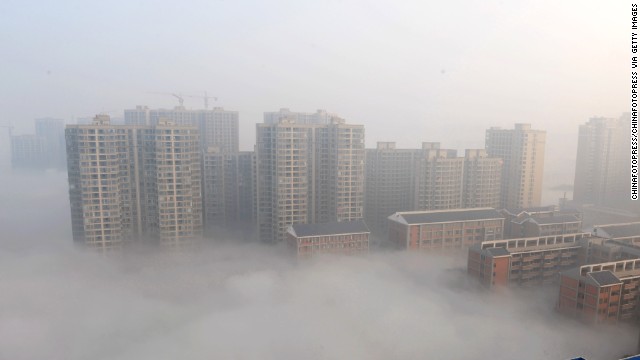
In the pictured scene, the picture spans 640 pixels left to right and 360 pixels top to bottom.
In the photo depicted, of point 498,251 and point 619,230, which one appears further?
point 619,230

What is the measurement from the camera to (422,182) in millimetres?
9391

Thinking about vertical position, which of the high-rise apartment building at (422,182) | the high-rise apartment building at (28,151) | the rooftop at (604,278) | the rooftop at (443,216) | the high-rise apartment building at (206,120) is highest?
the high-rise apartment building at (206,120)

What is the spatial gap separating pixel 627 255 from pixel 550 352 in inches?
96.0

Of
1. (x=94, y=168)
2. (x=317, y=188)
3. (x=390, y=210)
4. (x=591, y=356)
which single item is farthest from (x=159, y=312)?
(x=390, y=210)

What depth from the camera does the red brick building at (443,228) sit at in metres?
7.90

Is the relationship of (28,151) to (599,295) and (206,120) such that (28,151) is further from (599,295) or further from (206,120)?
(599,295)

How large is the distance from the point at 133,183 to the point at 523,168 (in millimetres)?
8145

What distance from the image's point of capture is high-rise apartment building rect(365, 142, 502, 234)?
30.7ft

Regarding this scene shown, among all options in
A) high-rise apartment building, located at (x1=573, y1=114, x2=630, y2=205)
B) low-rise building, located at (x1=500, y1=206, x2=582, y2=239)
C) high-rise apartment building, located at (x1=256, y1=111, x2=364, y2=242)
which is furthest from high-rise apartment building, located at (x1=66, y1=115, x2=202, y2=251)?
high-rise apartment building, located at (x1=573, y1=114, x2=630, y2=205)

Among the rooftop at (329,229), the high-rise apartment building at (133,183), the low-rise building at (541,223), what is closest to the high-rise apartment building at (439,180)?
the low-rise building at (541,223)

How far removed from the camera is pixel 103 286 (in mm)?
6273

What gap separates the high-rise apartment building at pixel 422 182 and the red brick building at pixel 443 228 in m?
1.01

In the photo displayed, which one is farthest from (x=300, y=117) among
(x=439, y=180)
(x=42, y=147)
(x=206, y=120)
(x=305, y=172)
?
(x=42, y=147)

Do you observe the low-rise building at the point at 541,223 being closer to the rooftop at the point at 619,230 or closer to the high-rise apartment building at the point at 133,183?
the rooftop at the point at 619,230
